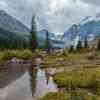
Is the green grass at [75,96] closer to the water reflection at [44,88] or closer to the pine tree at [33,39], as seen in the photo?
the water reflection at [44,88]

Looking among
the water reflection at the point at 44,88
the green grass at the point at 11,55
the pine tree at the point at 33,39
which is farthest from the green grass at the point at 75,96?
the pine tree at the point at 33,39

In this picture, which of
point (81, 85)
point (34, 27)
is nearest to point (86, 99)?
point (81, 85)

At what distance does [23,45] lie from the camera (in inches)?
7579

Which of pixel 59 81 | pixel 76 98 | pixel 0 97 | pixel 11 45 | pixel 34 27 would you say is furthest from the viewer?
pixel 11 45

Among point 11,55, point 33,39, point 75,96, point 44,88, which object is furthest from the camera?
point 33,39

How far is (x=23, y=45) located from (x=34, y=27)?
1001 inches

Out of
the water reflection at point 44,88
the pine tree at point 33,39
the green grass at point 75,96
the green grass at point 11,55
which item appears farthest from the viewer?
the pine tree at point 33,39

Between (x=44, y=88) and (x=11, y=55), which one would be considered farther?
(x=11, y=55)

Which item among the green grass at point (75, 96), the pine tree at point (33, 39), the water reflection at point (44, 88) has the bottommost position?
the water reflection at point (44, 88)

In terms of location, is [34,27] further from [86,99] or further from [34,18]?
[86,99]

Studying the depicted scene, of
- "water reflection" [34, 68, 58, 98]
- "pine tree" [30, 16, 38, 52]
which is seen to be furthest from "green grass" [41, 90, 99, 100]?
"pine tree" [30, 16, 38, 52]

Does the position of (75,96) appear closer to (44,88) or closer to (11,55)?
(44,88)

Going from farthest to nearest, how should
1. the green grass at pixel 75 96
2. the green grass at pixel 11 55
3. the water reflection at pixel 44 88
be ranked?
1. the green grass at pixel 11 55
2. the water reflection at pixel 44 88
3. the green grass at pixel 75 96

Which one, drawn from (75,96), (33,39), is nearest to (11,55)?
(33,39)
